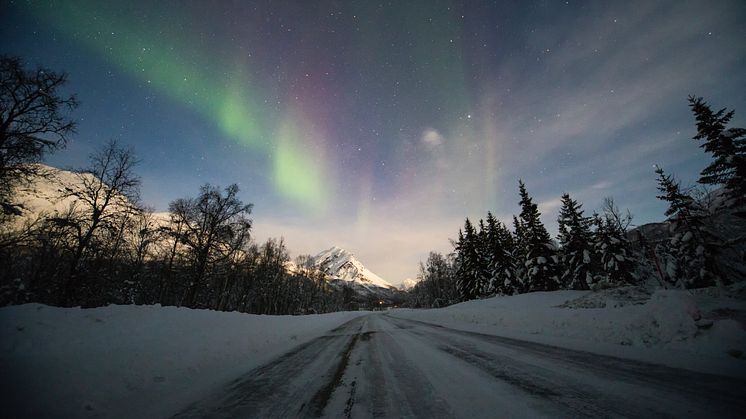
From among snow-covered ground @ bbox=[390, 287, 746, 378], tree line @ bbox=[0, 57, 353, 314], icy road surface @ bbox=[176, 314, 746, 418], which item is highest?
tree line @ bbox=[0, 57, 353, 314]

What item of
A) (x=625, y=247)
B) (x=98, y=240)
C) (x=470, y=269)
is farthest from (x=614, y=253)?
(x=98, y=240)

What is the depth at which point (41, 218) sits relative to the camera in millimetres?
14891

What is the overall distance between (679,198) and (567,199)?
10146 millimetres

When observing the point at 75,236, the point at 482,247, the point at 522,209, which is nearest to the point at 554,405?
the point at 75,236

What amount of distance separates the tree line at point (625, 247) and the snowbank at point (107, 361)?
27.6m

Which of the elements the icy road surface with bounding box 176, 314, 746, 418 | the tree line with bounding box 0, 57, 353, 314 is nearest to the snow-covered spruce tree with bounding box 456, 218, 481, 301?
the tree line with bounding box 0, 57, 353, 314

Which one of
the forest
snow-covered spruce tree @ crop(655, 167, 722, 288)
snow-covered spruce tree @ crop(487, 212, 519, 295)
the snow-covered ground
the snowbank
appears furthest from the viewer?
snow-covered spruce tree @ crop(487, 212, 519, 295)

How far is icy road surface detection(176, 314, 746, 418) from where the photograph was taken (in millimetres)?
2740

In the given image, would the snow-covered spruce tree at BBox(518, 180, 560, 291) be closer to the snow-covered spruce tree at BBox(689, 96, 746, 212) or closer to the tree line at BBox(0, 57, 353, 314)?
the snow-covered spruce tree at BBox(689, 96, 746, 212)

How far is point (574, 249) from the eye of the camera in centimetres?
3388

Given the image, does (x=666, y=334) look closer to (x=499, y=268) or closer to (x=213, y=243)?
(x=213, y=243)

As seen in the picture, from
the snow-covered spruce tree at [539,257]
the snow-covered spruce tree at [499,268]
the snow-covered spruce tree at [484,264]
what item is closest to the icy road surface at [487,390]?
the snow-covered spruce tree at [539,257]

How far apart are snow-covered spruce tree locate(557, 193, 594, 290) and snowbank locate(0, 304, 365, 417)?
37419 millimetres

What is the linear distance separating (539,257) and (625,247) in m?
10.3
